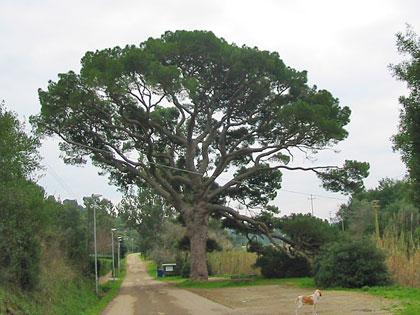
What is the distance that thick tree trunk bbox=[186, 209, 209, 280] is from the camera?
123ft

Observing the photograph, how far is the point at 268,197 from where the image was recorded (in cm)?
4116

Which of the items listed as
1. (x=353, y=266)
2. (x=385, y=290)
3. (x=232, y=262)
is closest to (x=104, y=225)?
(x=232, y=262)

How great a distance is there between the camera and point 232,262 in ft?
170

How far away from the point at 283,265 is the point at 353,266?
37.2 feet

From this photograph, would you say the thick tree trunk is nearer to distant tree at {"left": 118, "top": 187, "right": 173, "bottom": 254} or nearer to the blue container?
the blue container

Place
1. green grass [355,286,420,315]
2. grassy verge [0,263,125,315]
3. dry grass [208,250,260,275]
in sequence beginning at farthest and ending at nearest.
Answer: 1. dry grass [208,250,260,275]
2. green grass [355,286,420,315]
3. grassy verge [0,263,125,315]

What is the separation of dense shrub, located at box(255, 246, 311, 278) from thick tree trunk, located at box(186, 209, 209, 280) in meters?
4.36

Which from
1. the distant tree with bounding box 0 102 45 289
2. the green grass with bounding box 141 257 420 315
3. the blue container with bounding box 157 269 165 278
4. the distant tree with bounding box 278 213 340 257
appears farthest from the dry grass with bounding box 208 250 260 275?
the distant tree with bounding box 0 102 45 289

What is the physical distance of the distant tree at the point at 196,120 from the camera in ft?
108

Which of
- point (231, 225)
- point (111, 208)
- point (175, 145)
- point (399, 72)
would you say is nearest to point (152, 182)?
point (175, 145)

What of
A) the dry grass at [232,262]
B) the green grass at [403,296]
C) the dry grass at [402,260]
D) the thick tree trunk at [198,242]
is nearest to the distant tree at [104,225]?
the dry grass at [232,262]

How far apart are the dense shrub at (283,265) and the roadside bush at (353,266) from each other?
28.1 feet

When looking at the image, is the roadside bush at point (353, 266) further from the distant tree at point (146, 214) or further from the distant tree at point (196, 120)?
the distant tree at point (146, 214)

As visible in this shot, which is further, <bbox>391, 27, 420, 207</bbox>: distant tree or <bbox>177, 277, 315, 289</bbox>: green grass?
<bbox>177, 277, 315, 289</bbox>: green grass
